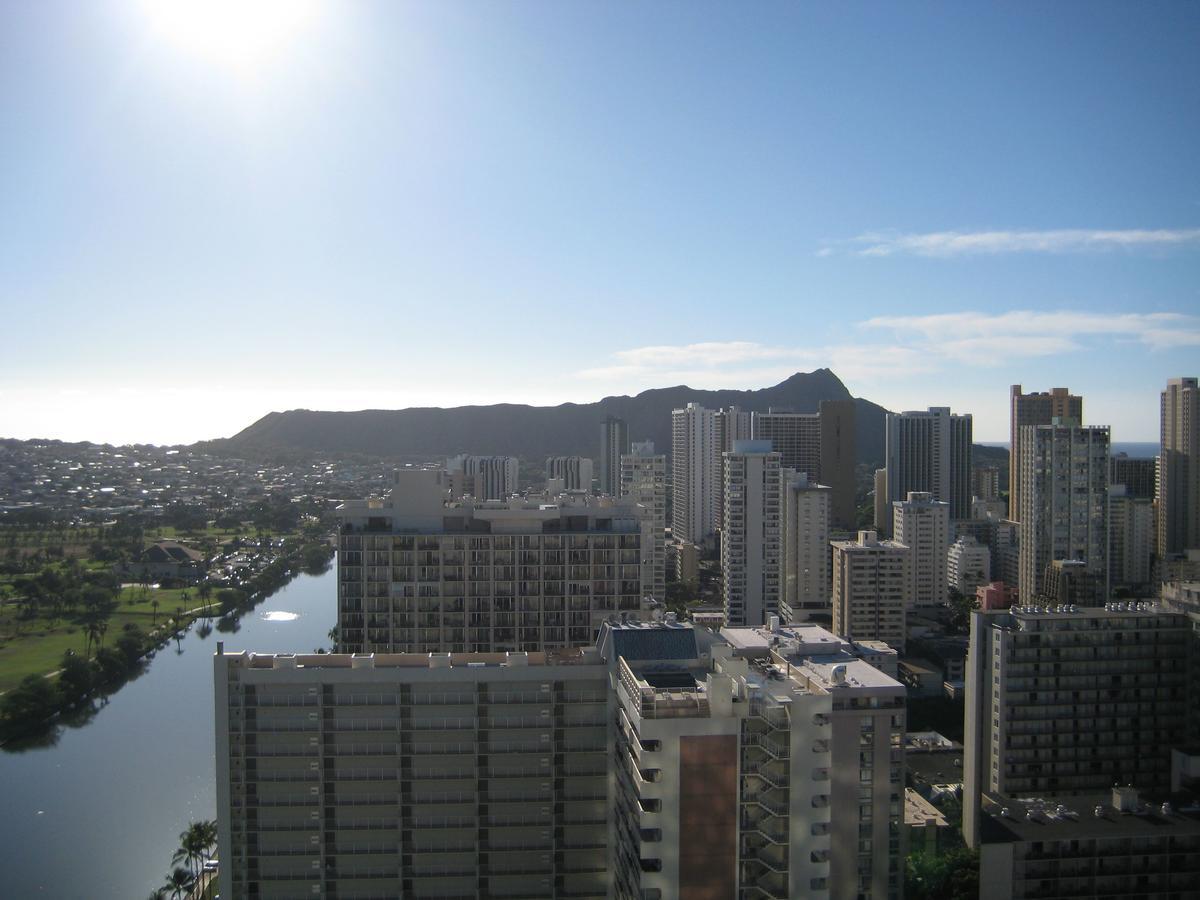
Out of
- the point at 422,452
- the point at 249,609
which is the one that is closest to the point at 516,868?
the point at 249,609

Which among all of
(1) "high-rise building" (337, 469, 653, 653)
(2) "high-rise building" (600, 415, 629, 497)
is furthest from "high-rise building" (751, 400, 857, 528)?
(1) "high-rise building" (337, 469, 653, 653)

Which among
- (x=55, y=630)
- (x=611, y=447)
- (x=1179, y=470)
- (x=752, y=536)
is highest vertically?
(x=611, y=447)

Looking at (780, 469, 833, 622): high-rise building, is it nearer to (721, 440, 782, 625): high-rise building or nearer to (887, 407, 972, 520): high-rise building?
(721, 440, 782, 625): high-rise building

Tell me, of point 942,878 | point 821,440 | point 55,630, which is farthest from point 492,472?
point 942,878

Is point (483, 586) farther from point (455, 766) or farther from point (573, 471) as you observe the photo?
point (573, 471)

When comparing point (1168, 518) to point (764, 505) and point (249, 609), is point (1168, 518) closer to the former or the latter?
point (764, 505)
